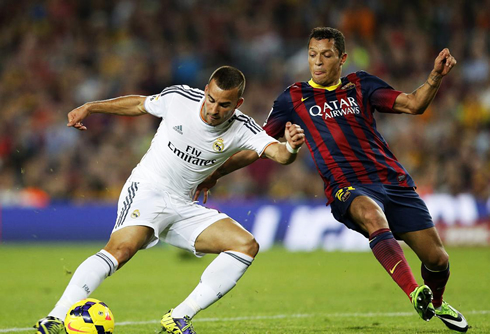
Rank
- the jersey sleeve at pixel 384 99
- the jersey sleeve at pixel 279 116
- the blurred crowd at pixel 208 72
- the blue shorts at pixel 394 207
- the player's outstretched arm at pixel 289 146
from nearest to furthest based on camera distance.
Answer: the player's outstretched arm at pixel 289 146
the blue shorts at pixel 394 207
the jersey sleeve at pixel 384 99
the jersey sleeve at pixel 279 116
the blurred crowd at pixel 208 72

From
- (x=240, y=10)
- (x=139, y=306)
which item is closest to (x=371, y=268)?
(x=139, y=306)

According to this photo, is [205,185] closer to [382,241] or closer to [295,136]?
[295,136]

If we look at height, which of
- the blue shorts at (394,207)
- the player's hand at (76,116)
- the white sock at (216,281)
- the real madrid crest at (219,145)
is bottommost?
the white sock at (216,281)

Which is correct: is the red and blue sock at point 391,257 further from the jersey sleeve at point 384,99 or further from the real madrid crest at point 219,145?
the real madrid crest at point 219,145

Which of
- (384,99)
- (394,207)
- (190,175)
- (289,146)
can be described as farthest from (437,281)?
(190,175)

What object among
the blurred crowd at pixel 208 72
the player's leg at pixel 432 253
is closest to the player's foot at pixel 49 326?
the player's leg at pixel 432 253

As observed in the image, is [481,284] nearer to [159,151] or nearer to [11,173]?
[159,151]

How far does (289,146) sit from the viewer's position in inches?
226

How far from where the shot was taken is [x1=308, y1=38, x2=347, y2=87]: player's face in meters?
6.61

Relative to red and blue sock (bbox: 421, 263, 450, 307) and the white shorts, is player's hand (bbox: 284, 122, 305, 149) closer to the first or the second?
the white shorts

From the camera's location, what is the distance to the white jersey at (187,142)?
6.10 meters

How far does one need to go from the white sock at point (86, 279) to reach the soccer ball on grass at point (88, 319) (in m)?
0.07

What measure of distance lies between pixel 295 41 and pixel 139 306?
12475 mm

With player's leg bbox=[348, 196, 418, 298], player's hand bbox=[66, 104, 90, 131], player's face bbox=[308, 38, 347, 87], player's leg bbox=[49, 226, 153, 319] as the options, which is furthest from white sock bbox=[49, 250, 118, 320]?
player's face bbox=[308, 38, 347, 87]
